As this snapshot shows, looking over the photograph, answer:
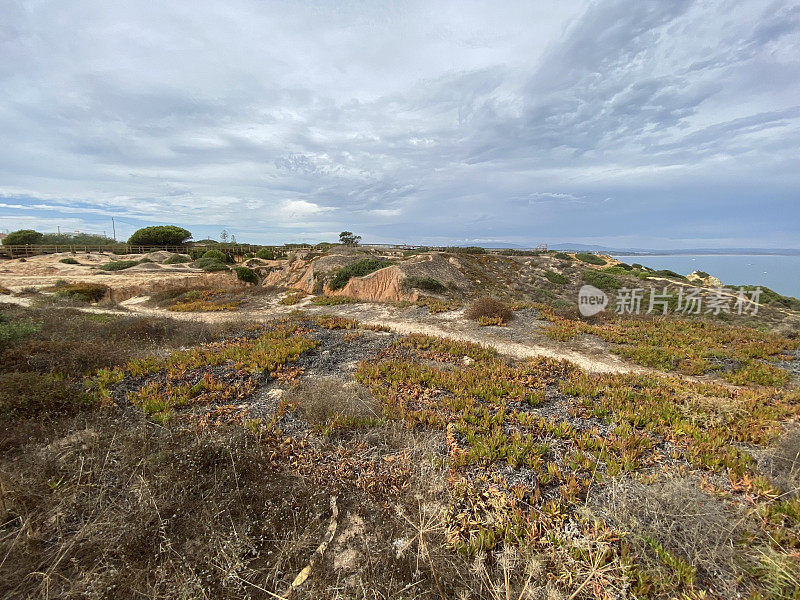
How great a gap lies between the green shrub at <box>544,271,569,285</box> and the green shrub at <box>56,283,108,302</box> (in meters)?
40.1

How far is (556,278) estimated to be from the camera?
36500 millimetres

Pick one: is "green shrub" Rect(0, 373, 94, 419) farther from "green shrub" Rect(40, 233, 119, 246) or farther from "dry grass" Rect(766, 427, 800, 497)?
"green shrub" Rect(40, 233, 119, 246)

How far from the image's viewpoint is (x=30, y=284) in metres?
24.5

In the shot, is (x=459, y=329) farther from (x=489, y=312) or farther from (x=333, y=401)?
(x=333, y=401)

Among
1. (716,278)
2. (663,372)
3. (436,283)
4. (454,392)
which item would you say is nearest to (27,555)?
(454,392)

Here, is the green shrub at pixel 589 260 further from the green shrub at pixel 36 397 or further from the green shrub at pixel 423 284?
the green shrub at pixel 36 397

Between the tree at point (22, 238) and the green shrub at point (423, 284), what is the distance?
58.1 m

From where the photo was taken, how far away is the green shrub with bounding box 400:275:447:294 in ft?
72.5

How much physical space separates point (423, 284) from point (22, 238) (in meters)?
59.9

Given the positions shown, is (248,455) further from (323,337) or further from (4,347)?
(4,347)

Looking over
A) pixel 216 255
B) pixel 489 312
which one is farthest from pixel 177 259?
pixel 489 312

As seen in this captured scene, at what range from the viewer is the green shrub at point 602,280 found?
3438 centimetres

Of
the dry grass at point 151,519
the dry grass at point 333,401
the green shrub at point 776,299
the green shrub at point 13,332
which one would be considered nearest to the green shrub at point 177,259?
the green shrub at point 13,332

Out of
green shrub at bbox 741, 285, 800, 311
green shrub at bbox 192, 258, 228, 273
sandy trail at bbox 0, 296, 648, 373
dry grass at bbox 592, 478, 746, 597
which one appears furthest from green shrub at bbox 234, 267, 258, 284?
green shrub at bbox 741, 285, 800, 311
